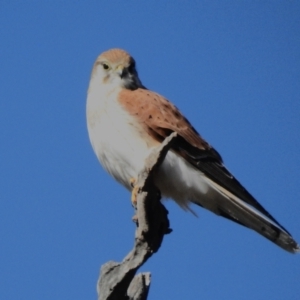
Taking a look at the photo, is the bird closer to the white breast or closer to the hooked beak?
the white breast

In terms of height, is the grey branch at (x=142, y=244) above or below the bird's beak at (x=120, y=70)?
below

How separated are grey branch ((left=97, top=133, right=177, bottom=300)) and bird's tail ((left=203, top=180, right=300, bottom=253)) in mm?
1126

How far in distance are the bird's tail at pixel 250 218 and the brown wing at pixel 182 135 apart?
3 cm

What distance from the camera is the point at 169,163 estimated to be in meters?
4.69

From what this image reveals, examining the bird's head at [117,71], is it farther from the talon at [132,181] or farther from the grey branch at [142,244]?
the grey branch at [142,244]

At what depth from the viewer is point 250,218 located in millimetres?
4641

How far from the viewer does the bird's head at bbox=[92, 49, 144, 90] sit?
5355 millimetres

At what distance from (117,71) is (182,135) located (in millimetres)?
901

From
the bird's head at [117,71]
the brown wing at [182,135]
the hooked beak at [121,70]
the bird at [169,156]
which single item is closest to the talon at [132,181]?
the bird at [169,156]

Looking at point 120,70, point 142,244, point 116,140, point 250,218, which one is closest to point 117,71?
point 120,70

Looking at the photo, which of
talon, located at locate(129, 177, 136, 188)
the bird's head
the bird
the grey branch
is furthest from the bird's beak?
the grey branch

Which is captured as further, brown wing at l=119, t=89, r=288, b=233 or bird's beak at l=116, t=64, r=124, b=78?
bird's beak at l=116, t=64, r=124, b=78

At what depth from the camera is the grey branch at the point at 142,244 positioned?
131 inches

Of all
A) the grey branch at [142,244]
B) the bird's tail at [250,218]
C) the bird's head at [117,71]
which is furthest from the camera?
the bird's head at [117,71]
